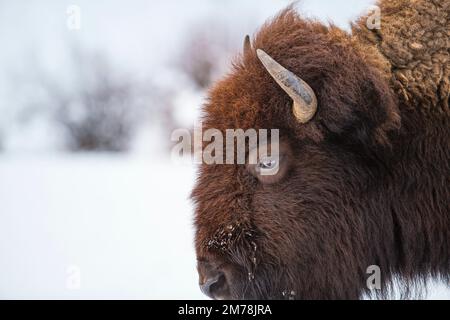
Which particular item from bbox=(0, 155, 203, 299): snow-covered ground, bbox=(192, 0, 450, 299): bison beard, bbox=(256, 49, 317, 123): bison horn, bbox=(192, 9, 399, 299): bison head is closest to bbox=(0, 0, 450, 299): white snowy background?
bbox=(0, 155, 203, 299): snow-covered ground

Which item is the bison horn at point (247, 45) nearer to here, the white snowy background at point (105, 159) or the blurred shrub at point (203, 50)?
the white snowy background at point (105, 159)

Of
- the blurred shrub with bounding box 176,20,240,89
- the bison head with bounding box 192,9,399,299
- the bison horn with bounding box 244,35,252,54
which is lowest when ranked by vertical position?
the bison head with bounding box 192,9,399,299

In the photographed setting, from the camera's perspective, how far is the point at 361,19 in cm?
427

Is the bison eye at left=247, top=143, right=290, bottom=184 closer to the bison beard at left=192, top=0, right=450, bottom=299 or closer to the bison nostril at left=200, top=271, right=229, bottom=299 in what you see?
the bison beard at left=192, top=0, right=450, bottom=299

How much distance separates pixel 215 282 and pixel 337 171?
92cm

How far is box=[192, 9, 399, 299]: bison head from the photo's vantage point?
386 cm

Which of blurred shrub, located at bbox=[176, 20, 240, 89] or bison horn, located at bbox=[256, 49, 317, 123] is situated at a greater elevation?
blurred shrub, located at bbox=[176, 20, 240, 89]

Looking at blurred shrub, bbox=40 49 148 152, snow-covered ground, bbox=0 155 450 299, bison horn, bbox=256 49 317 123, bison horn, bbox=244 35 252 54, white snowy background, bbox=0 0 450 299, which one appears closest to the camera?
bison horn, bbox=256 49 317 123

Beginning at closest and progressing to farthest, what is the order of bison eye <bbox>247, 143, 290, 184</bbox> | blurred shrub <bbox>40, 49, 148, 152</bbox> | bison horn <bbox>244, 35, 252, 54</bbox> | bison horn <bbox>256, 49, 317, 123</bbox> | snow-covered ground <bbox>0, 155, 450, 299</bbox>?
bison horn <bbox>256, 49, 317, 123</bbox> → bison eye <bbox>247, 143, 290, 184</bbox> → bison horn <bbox>244, 35, 252, 54</bbox> → snow-covered ground <bbox>0, 155, 450, 299</bbox> → blurred shrub <bbox>40, 49, 148, 152</bbox>

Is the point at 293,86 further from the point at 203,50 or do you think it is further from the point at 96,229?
the point at 203,50

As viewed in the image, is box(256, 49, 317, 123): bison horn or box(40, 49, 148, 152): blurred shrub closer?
box(256, 49, 317, 123): bison horn

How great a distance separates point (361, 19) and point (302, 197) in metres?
1.17

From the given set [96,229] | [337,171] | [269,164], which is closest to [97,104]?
[96,229]

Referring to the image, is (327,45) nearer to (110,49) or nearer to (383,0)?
(383,0)
